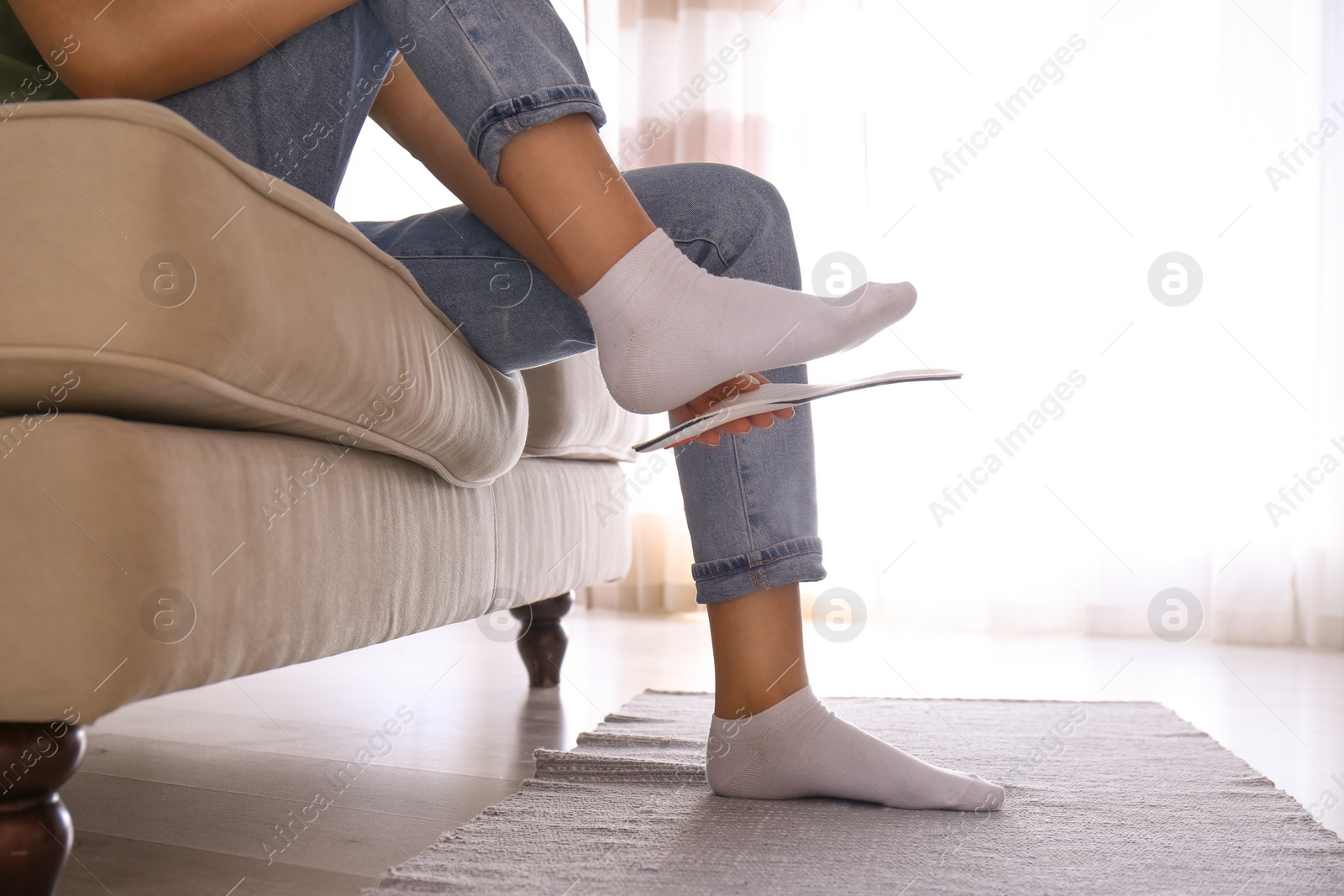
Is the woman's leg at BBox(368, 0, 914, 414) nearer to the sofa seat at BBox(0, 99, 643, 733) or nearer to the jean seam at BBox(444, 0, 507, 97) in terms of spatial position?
the jean seam at BBox(444, 0, 507, 97)

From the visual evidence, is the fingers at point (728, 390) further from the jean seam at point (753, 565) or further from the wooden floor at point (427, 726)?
the wooden floor at point (427, 726)

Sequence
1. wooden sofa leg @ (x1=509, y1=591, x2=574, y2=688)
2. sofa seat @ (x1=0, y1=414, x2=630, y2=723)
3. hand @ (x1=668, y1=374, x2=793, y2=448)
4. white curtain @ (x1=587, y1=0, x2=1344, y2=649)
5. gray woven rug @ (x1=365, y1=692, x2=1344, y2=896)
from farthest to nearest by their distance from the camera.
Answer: white curtain @ (x1=587, y1=0, x2=1344, y2=649)
wooden sofa leg @ (x1=509, y1=591, x2=574, y2=688)
hand @ (x1=668, y1=374, x2=793, y2=448)
gray woven rug @ (x1=365, y1=692, x2=1344, y2=896)
sofa seat @ (x1=0, y1=414, x2=630, y2=723)

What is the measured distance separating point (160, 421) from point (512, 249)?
34cm

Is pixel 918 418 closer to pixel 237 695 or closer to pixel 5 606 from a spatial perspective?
pixel 237 695

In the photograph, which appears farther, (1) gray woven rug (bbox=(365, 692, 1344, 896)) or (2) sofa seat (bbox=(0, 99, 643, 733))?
(1) gray woven rug (bbox=(365, 692, 1344, 896))

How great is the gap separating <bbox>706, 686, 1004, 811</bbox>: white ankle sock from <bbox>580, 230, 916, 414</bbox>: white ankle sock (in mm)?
273

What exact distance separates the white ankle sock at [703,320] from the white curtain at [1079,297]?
162 cm

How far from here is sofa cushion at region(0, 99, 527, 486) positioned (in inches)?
18.3

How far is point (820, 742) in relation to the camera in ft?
2.38

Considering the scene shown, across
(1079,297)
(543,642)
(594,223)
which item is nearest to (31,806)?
(594,223)

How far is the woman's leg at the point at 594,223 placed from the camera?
24.1 inches

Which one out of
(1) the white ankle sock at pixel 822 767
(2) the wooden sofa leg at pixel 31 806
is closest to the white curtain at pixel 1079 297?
(1) the white ankle sock at pixel 822 767

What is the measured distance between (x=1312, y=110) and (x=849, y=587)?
1.40 meters

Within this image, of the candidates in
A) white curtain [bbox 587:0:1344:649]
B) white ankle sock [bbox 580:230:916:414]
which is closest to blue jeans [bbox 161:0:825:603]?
white ankle sock [bbox 580:230:916:414]
